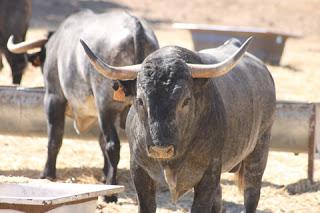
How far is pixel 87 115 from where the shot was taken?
9852mm

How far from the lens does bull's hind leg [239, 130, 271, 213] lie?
26.2 ft

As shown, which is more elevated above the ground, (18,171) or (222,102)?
(222,102)

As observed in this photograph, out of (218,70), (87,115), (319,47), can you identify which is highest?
(218,70)

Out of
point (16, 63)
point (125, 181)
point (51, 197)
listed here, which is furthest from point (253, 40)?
point (51, 197)

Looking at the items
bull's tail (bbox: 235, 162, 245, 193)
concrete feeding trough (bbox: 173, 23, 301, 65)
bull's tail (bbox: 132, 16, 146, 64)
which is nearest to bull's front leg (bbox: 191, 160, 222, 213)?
bull's tail (bbox: 235, 162, 245, 193)

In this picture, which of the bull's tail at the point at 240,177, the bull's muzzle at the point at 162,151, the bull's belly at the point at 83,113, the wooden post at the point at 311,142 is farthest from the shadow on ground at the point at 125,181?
the bull's muzzle at the point at 162,151

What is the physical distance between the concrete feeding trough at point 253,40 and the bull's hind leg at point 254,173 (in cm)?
1111

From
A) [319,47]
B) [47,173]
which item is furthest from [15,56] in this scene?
[319,47]

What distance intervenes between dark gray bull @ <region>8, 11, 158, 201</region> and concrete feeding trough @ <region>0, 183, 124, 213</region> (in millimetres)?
1804

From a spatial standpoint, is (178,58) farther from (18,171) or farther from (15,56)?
(15,56)

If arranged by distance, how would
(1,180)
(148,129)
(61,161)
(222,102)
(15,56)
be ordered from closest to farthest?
(148,129) → (222,102) → (1,180) → (61,161) → (15,56)

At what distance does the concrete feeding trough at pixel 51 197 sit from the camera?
18.6ft

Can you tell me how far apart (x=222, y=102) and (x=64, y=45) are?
360 centimetres

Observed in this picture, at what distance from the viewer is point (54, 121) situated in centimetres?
1022
